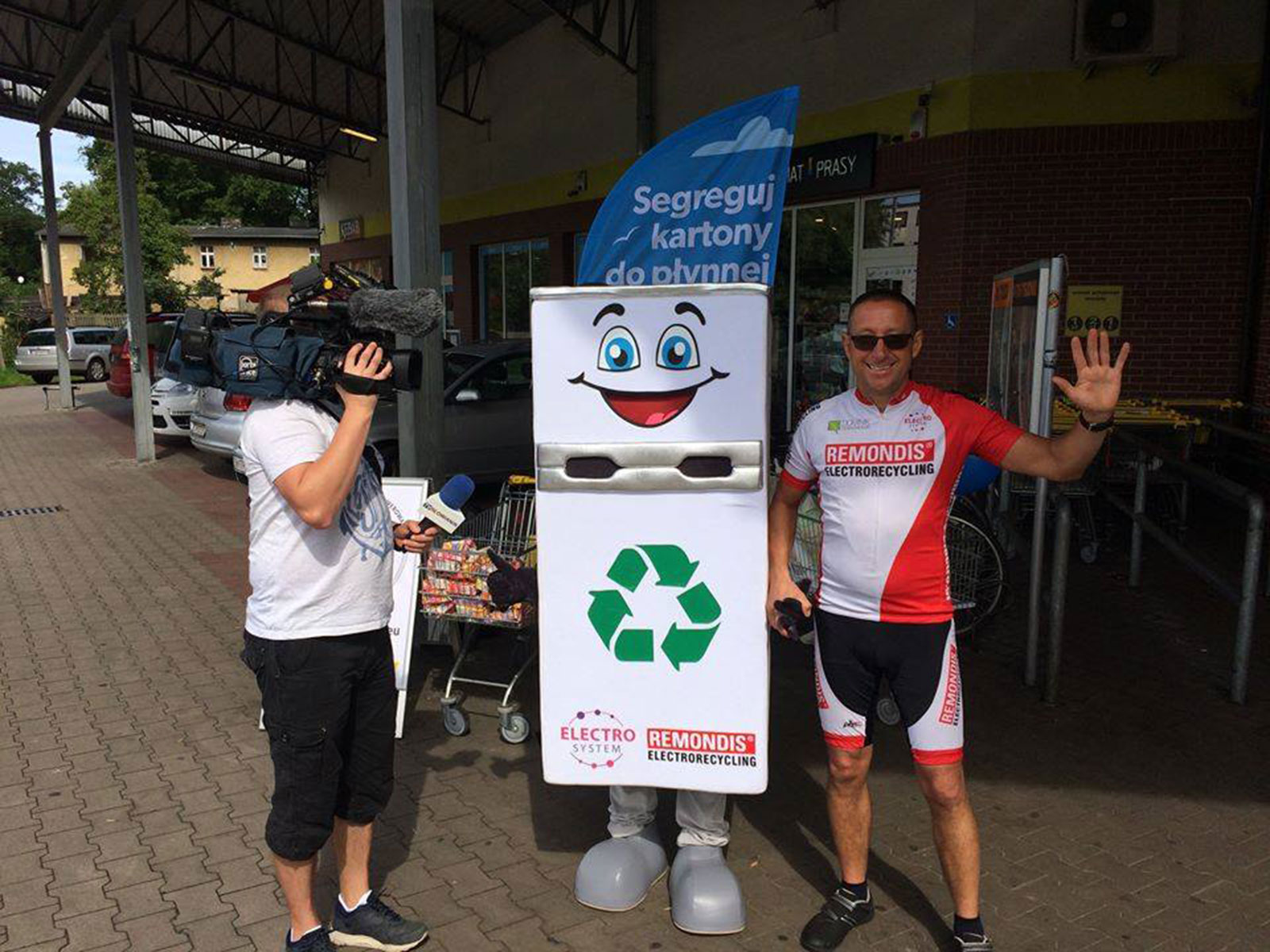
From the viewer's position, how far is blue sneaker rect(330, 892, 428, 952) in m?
2.96

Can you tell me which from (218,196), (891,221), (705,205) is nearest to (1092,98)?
(891,221)

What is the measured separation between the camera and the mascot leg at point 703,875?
119 inches

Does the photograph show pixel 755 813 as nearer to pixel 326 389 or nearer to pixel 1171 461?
pixel 326 389

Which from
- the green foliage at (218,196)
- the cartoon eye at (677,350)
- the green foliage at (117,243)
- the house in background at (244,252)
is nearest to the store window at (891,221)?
the cartoon eye at (677,350)

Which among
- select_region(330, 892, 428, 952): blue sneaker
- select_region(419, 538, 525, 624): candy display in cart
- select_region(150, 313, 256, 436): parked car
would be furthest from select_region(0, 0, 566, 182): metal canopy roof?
select_region(330, 892, 428, 952): blue sneaker

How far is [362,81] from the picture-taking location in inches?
764

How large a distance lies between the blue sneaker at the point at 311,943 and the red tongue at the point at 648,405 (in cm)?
175

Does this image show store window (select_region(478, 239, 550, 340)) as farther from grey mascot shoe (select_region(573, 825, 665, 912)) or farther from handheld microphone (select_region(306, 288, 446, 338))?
handheld microphone (select_region(306, 288, 446, 338))

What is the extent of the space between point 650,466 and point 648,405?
0.18 m

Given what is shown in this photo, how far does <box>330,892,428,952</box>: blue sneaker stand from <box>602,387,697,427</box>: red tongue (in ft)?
5.47

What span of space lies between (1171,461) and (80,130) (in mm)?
23011

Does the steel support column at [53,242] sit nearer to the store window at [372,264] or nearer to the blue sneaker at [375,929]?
the store window at [372,264]

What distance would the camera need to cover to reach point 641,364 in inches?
114

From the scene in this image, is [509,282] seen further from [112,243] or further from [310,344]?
[112,243]
